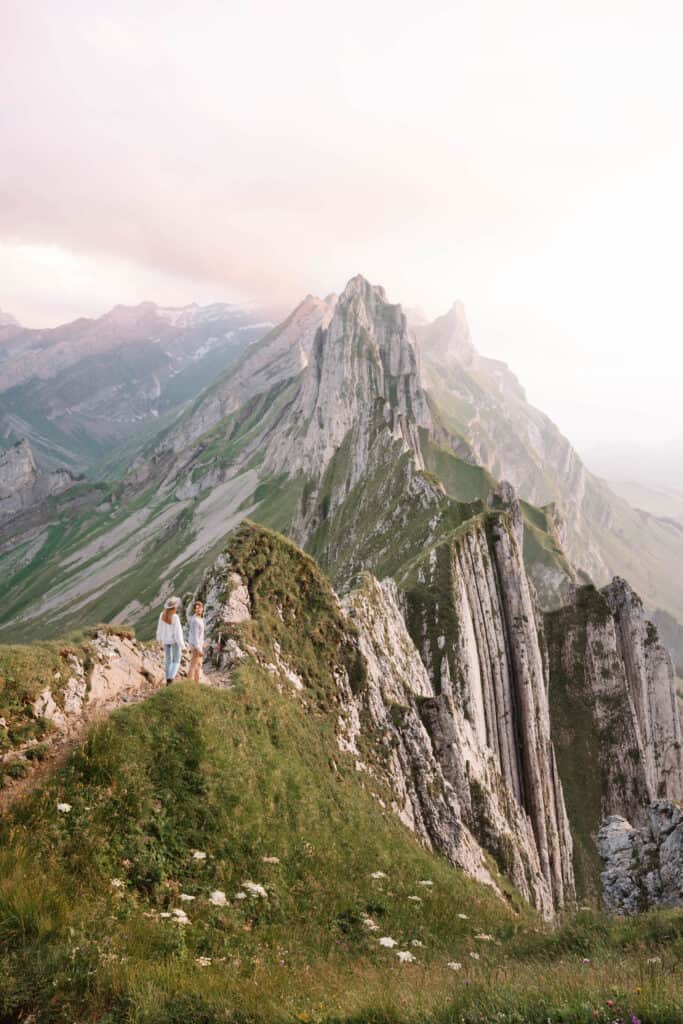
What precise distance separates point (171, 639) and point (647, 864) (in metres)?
25.1

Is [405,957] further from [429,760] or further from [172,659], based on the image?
[429,760]

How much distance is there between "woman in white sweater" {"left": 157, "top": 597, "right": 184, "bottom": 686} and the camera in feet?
63.8

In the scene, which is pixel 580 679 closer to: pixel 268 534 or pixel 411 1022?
pixel 268 534

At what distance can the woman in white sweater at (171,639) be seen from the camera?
1945 cm

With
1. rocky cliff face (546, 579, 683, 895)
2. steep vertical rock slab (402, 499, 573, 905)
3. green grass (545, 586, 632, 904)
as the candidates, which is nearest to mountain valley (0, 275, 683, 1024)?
steep vertical rock slab (402, 499, 573, 905)

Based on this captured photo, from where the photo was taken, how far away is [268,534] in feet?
102

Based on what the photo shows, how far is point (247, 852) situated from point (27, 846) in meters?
6.01

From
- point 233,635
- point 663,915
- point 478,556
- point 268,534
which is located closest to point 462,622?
point 478,556

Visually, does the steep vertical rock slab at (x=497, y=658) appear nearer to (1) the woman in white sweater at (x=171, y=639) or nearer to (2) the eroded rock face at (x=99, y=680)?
(2) the eroded rock face at (x=99, y=680)

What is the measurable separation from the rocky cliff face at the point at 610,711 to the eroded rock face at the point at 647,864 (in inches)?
1864

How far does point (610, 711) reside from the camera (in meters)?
80.8

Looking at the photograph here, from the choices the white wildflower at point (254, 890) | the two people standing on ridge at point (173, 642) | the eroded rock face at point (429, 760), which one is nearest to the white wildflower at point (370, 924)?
the white wildflower at point (254, 890)

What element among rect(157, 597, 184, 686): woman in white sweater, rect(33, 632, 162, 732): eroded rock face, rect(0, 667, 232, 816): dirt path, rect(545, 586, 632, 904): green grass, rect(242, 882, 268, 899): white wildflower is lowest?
rect(545, 586, 632, 904): green grass

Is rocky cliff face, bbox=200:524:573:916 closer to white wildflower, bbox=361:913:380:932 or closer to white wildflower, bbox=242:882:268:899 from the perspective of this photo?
white wildflower, bbox=361:913:380:932
